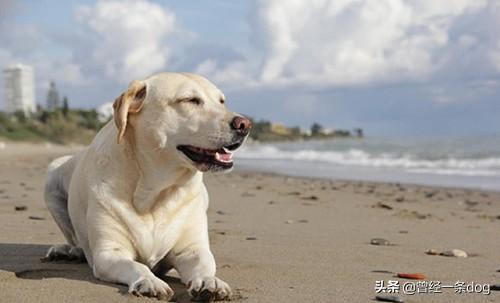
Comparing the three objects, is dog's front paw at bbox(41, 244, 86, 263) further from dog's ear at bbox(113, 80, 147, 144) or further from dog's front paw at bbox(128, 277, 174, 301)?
dog's front paw at bbox(128, 277, 174, 301)

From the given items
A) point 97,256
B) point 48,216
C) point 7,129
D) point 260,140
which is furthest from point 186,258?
point 260,140

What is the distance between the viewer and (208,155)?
392 centimetres

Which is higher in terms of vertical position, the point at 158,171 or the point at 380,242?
the point at 158,171

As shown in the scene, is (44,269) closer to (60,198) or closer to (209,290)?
(60,198)

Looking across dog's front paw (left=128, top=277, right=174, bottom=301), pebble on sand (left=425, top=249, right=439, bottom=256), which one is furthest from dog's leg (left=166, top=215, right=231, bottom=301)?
pebble on sand (left=425, top=249, right=439, bottom=256)

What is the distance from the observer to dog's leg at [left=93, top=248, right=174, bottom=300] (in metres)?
3.35

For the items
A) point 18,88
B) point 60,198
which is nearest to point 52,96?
point 18,88

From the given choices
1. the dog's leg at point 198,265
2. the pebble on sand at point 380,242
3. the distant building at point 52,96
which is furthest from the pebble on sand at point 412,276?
the distant building at point 52,96

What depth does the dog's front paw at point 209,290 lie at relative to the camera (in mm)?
3311

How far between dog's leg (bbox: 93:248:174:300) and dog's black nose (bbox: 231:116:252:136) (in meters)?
0.95

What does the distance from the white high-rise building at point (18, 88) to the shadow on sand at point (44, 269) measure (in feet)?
311

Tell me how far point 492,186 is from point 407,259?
29.3 feet

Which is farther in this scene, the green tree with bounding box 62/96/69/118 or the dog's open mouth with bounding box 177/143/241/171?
the green tree with bounding box 62/96/69/118

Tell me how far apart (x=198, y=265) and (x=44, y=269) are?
1.07 meters
